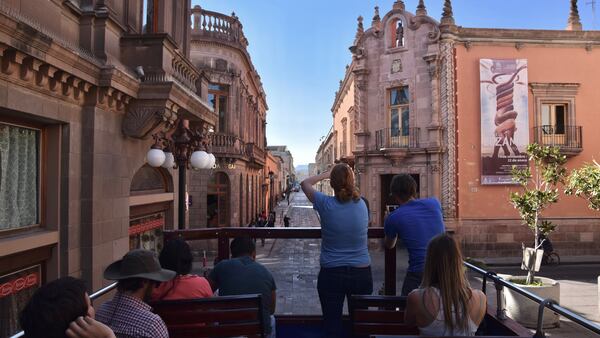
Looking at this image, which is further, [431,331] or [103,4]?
[103,4]

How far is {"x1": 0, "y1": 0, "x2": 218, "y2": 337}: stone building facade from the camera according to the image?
4.73 meters

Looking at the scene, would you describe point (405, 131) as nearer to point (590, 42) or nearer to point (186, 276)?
point (590, 42)

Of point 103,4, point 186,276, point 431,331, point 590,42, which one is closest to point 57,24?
point 103,4

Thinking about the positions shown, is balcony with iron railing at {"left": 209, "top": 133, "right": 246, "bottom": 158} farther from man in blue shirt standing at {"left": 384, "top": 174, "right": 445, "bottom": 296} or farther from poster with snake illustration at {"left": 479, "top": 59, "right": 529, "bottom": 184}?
man in blue shirt standing at {"left": 384, "top": 174, "right": 445, "bottom": 296}

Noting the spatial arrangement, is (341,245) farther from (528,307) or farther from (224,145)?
(224,145)

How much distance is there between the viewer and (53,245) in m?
5.57

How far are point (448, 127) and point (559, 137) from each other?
529 cm

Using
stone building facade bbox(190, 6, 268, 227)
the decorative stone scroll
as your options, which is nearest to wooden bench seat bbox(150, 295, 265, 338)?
the decorative stone scroll

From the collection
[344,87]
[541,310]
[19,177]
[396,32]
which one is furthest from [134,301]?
[344,87]

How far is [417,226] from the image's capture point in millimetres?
3525

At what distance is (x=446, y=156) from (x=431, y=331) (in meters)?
18.8

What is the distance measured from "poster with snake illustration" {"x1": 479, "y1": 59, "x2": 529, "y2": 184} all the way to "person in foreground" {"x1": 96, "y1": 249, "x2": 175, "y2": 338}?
1983 cm

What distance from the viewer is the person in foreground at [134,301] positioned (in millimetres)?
2311

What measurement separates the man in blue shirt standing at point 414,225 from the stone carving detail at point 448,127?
17.5 meters
